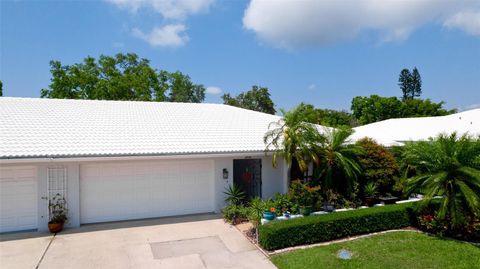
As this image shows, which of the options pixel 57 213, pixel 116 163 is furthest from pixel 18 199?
pixel 116 163

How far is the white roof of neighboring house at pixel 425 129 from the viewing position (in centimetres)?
1678

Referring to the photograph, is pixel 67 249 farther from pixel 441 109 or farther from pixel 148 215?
pixel 441 109

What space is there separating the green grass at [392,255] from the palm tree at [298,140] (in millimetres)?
3737

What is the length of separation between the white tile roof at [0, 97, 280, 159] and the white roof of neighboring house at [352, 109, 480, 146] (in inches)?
269

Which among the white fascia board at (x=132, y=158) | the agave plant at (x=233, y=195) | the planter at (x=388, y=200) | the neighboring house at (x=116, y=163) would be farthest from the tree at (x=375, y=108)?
the agave plant at (x=233, y=195)

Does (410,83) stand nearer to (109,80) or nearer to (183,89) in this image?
(183,89)

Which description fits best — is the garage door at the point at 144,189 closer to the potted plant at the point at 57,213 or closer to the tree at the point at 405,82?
the potted plant at the point at 57,213

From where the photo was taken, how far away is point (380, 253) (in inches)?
356

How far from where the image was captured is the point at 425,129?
19625 mm

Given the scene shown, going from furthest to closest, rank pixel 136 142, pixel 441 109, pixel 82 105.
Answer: pixel 441 109 < pixel 82 105 < pixel 136 142

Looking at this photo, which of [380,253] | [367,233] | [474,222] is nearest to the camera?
[380,253]

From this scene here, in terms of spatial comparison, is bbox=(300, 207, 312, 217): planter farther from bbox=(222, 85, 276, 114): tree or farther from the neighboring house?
bbox=(222, 85, 276, 114): tree

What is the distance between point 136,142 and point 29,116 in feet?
16.8

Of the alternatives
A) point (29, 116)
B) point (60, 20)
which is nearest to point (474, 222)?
point (29, 116)
